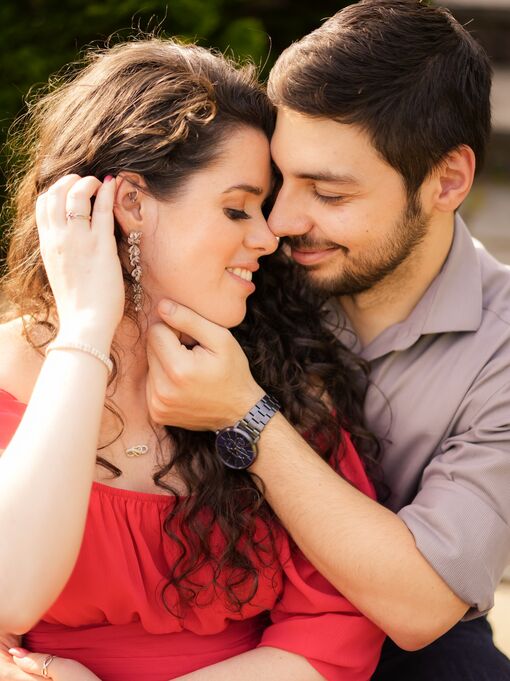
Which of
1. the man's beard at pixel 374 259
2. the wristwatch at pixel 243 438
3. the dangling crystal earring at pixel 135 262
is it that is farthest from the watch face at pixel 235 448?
the man's beard at pixel 374 259

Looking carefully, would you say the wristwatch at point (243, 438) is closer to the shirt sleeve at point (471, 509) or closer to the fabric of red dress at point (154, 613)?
the fabric of red dress at point (154, 613)

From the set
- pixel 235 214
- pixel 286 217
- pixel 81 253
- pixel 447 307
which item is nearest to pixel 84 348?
pixel 81 253

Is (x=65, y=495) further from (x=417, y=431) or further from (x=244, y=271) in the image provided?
(x=417, y=431)

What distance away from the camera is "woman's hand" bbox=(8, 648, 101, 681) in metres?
2.26

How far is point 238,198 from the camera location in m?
2.38

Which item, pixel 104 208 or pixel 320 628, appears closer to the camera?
pixel 104 208

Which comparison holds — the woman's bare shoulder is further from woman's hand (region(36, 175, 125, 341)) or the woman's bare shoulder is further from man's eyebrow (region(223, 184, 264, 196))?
man's eyebrow (region(223, 184, 264, 196))

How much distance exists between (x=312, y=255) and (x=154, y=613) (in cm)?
113

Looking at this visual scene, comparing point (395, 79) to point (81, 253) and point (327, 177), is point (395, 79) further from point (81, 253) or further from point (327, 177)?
point (81, 253)

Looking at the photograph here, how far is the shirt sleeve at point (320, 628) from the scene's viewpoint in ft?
7.56

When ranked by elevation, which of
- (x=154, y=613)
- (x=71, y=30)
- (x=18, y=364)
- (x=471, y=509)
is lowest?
(x=154, y=613)

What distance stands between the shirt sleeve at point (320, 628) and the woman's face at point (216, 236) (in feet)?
2.31

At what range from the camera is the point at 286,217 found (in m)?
2.61

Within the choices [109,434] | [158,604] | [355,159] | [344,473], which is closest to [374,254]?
[355,159]
